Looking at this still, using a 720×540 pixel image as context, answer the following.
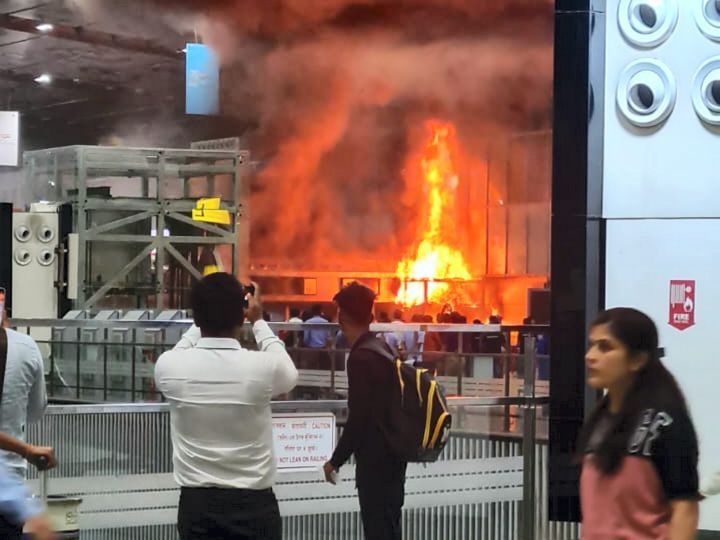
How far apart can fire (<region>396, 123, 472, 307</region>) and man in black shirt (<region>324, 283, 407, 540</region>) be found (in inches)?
576

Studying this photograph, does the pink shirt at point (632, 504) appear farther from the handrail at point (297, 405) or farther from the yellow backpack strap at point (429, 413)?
the handrail at point (297, 405)

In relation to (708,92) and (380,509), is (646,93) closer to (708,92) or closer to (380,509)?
(708,92)

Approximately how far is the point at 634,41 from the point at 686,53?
0.23m

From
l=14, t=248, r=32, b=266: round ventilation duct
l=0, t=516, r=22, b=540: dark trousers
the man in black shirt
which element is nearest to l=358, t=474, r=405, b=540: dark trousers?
the man in black shirt

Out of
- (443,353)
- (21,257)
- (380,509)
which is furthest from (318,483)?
(21,257)

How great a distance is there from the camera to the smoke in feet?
57.9

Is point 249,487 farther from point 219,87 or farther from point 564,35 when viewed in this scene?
point 219,87

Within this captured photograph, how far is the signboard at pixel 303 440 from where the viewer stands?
502 centimetres

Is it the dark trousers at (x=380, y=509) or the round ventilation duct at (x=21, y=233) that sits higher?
the round ventilation duct at (x=21, y=233)

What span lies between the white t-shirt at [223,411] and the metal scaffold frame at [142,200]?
7679mm

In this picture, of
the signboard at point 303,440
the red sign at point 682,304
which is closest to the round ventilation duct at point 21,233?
the signboard at point 303,440

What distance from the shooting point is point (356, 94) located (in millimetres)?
19406

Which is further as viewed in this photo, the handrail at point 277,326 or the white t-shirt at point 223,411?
the handrail at point 277,326

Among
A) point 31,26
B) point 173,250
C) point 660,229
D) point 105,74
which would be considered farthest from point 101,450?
point 105,74
